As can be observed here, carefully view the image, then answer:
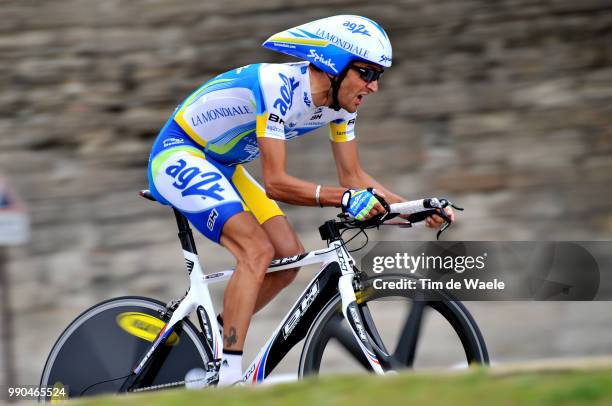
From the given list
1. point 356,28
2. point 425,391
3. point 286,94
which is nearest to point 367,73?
A: point 356,28

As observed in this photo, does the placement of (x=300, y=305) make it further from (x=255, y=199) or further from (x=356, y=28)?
(x=356, y=28)

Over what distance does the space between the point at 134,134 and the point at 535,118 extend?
374 centimetres

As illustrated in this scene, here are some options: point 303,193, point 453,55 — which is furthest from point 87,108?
point 303,193

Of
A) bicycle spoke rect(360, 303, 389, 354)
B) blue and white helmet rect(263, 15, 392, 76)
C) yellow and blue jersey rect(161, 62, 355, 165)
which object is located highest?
blue and white helmet rect(263, 15, 392, 76)

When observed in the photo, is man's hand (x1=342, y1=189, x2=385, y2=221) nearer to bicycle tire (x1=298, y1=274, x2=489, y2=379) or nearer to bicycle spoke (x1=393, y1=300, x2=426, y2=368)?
bicycle tire (x1=298, y1=274, x2=489, y2=379)

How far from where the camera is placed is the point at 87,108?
9.23 m

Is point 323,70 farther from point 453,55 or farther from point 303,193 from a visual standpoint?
point 453,55

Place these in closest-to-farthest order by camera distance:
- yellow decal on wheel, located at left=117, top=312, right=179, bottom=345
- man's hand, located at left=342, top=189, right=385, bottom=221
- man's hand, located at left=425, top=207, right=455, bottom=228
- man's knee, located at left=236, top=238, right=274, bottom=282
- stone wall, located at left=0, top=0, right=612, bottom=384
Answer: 1. man's hand, located at left=342, top=189, right=385, bottom=221
2. man's hand, located at left=425, top=207, right=455, bottom=228
3. man's knee, located at left=236, top=238, right=274, bottom=282
4. yellow decal on wheel, located at left=117, top=312, right=179, bottom=345
5. stone wall, located at left=0, top=0, right=612, bottom=384

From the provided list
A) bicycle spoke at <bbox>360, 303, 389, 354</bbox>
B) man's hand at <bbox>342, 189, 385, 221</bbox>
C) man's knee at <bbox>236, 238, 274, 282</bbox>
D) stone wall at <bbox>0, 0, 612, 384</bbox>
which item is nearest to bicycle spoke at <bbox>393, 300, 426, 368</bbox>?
bicycle spoke at <bbox>360, 303, 389, 354</bbox>

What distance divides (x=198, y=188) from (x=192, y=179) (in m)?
0.06

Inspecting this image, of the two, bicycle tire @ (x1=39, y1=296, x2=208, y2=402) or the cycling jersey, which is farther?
bicycle tire @ (x1=39, y1=296, x2=208, y2=402)

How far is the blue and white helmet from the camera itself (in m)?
4.41

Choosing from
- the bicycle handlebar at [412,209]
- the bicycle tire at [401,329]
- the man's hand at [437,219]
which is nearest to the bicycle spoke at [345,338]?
the bicycle tire at [401,329]

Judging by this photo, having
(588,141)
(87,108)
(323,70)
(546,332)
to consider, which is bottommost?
(546,332)
